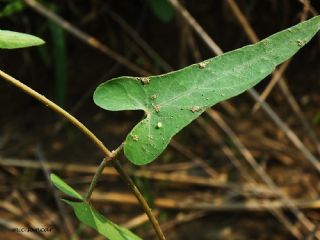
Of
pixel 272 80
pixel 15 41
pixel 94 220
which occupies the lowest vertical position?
pixel 272 80

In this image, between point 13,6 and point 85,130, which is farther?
point 13,6

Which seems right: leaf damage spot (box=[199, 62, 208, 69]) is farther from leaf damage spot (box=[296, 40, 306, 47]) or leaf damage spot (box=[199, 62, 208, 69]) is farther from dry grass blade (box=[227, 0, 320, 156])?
dry grass blade (box=[227, 0, 320, 156])

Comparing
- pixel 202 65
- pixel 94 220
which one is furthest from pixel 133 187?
pixel 202 65

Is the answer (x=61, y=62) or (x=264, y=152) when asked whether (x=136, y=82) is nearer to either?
(x=61, y=62)

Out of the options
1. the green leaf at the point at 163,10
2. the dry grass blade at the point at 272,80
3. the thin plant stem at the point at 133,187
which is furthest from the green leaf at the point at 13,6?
the thin plant stem at the point at 133,187

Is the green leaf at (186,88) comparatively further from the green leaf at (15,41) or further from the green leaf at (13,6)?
the green leaf at (13,6)

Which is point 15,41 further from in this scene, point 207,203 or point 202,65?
point 207,203

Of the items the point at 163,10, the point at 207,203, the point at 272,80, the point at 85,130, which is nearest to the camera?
the point at 85,130

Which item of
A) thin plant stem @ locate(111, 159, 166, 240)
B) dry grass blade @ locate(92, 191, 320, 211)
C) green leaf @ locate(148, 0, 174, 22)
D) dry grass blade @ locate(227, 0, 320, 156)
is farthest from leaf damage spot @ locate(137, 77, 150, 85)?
dry grass blade @ locate(92, 191, 320, 211)

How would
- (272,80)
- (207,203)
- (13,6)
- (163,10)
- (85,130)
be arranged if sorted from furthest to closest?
(207,203) < (163,10) < (272,80) < (13,6) < (85,130)
